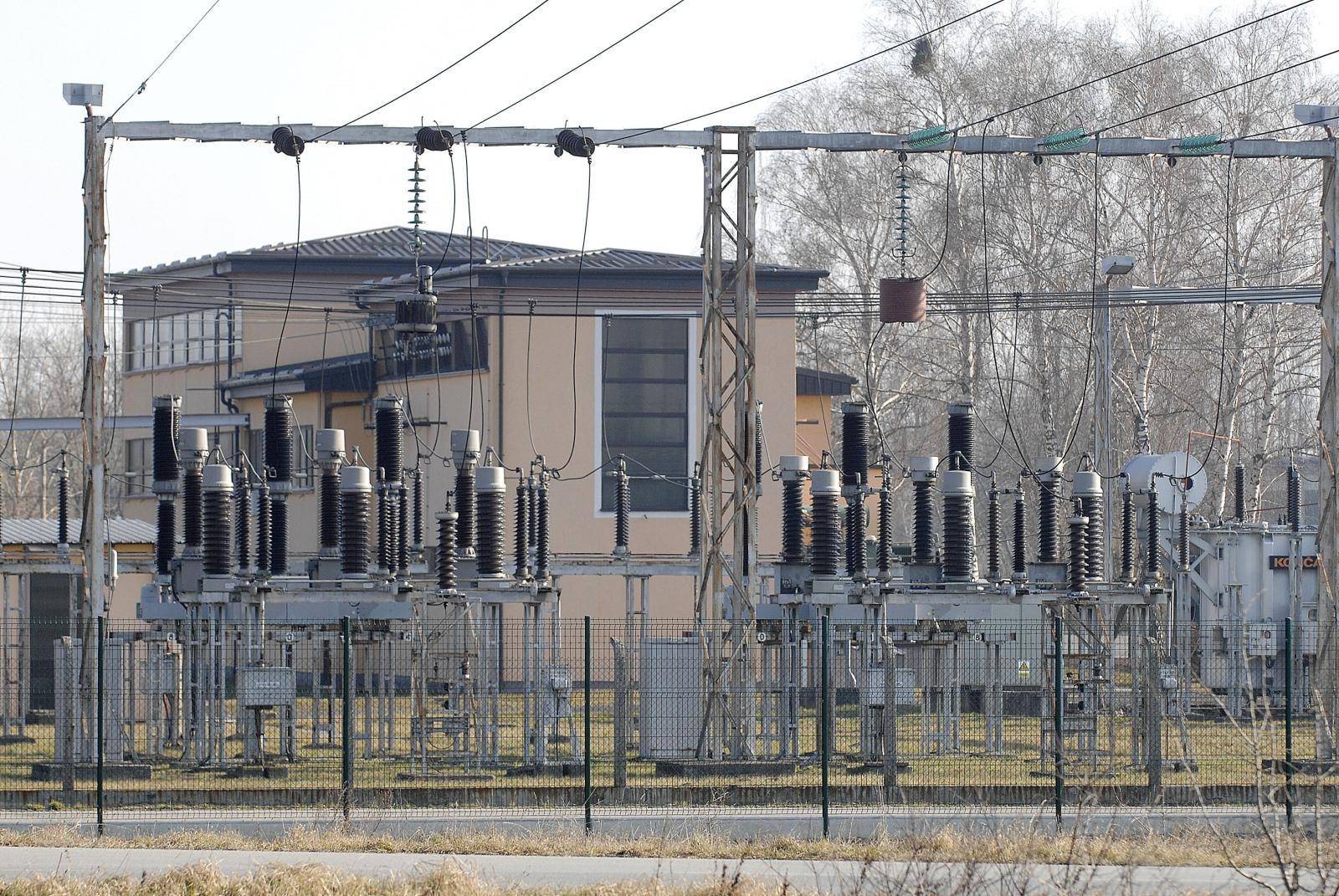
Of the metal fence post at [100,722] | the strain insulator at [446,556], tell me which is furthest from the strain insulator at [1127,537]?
the metal fence post at [100,722]

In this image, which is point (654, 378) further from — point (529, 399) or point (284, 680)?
point (284, 680)

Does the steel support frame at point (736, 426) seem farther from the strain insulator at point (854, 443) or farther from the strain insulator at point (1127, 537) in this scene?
the strain insulator at point (1127, 537)

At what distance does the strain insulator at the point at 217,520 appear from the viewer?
24094mm

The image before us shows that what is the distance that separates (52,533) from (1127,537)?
19171 mm

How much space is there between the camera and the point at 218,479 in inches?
948

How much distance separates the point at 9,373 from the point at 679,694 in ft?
240

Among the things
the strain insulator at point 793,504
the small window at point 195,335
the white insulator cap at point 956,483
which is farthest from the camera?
the small window at point 195,335

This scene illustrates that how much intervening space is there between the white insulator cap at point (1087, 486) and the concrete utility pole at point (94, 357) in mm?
11649

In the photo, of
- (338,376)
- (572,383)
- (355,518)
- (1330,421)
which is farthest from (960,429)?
(338,376)

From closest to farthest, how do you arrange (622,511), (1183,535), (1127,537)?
(1127,537)
(1183,535)
(622,511)

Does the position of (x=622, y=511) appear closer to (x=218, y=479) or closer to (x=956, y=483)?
(x=956, y=483)

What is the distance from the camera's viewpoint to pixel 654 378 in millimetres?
41031

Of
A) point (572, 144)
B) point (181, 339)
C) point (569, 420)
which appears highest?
point (181, 339)

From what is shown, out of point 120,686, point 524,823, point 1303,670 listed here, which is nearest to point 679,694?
point 524,823
